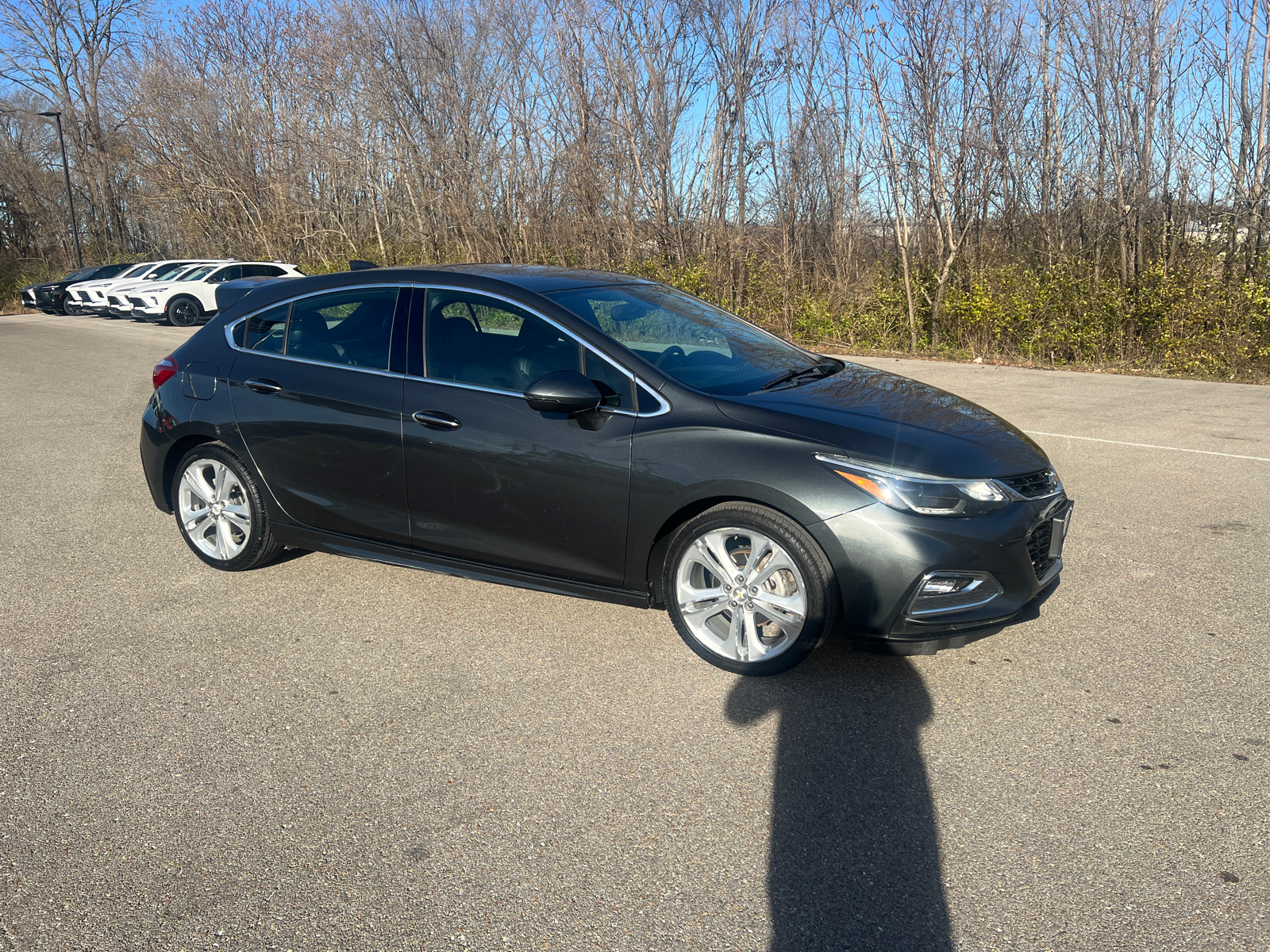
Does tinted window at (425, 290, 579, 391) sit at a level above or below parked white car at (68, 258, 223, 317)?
below

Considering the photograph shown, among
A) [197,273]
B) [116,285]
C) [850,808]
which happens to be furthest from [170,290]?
[850,808]

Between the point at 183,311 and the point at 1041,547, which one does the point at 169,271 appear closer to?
the point at 183,311

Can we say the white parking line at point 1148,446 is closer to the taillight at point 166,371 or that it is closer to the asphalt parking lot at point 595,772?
the asphalt parking lot at point 595,772

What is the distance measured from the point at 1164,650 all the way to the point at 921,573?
1403 mm

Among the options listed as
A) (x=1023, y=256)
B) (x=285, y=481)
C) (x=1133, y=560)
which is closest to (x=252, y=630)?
(x=285, y=481)

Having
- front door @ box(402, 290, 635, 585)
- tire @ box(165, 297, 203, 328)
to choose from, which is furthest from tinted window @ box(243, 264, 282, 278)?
front door @ box(402, 290, 635, 585)

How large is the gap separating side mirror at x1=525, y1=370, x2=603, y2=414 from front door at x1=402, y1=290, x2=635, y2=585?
13 cm

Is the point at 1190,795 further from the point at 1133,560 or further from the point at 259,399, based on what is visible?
the point at 259,399

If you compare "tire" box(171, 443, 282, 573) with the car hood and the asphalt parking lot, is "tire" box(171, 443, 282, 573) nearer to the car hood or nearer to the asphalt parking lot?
the asphalt parking lot

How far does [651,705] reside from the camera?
3803 mm

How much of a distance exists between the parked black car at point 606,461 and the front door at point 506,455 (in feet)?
0.04

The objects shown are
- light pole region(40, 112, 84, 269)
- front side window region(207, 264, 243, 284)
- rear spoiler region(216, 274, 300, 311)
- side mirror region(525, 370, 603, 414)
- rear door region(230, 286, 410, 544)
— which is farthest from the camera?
light pole region(40, 112, 84, 269)

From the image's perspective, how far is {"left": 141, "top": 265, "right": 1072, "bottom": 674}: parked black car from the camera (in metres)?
3.79

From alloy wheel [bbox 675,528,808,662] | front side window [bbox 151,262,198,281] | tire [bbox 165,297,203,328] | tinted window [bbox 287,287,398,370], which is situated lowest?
alloy wheel [bbox 675,528,808,662]
